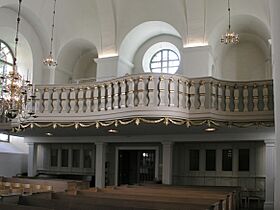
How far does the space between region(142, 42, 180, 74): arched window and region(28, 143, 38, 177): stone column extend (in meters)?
6.49

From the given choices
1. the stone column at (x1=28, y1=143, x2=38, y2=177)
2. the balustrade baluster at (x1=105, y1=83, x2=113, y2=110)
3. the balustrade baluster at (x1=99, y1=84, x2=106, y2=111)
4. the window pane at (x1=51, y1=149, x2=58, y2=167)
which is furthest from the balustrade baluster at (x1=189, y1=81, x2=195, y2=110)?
the window pane at (x1=51, y1=149, x2=58, y2=167)

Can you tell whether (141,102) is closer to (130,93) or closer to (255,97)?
(130,93)

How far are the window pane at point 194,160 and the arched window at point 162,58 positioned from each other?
A: 13.1 ft

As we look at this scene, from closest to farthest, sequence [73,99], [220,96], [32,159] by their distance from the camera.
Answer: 1. [220,96]
2. [73,99]
3. [32,159]

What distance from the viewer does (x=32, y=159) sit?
1770 centimetres

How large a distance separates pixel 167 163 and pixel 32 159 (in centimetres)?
687

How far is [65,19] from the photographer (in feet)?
58.0

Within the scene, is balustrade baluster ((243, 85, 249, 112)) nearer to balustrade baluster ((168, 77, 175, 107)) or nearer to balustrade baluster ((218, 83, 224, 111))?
balustrade baluster ((218, 83, 224, 111))

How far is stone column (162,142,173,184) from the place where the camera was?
14.4 metres

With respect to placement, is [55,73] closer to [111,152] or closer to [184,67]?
[111,152]

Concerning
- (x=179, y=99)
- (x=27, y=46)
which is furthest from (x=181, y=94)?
(x=27, y=46)

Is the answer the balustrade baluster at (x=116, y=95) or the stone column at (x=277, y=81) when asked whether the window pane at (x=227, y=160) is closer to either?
the balustrade baluster at (x=116, y=95)

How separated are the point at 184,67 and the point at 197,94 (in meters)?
3.21

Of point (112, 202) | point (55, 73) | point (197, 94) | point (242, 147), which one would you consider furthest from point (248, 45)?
point (112, 202)
